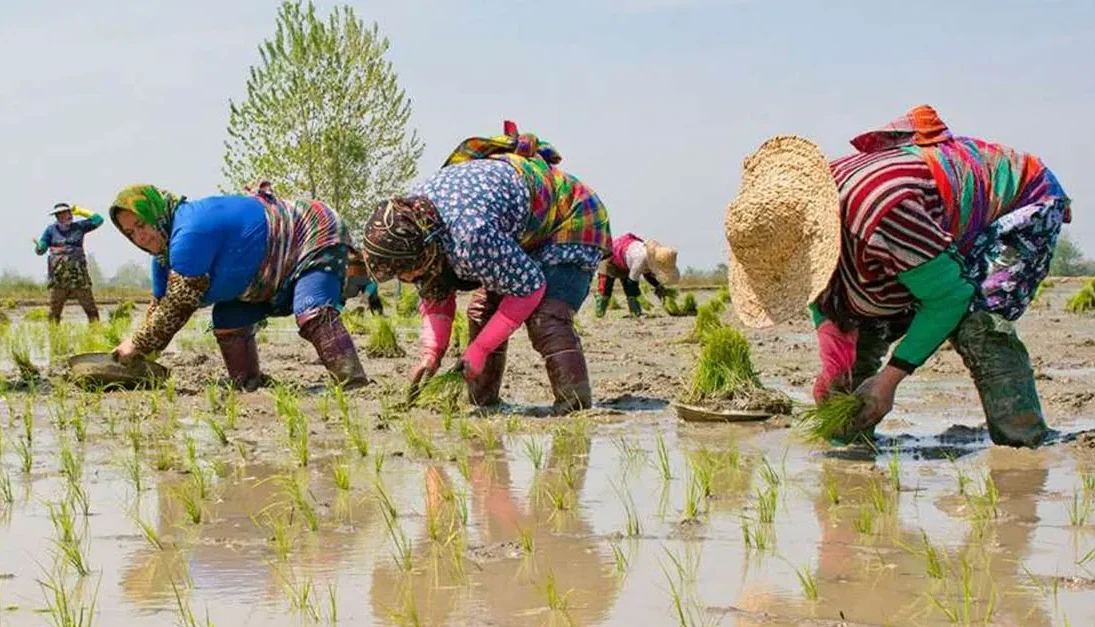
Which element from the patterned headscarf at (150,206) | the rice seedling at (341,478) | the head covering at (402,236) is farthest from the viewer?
the patterned headscarf at (150,206)

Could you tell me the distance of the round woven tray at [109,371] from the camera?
714 cm

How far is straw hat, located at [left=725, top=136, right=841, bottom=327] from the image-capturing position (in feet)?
14.6

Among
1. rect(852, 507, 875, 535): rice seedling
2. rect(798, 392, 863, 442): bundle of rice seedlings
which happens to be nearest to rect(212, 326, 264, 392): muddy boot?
rect(798, 392, 863, 442): bundle of rice seedlings

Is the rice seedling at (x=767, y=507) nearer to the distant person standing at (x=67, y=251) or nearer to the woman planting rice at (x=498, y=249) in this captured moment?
the woman planting rice at (x=498, y=249)

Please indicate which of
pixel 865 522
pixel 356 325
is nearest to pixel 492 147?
pixel 865 522

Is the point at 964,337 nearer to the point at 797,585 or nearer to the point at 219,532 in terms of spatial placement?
the point at 797,585

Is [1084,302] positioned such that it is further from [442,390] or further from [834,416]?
[834,416]

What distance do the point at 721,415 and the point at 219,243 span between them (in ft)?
8.53

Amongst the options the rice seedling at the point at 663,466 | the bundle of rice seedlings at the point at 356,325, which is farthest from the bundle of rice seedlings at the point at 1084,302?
the rice seedling at the point at 663,466

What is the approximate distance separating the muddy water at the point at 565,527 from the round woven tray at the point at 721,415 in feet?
0.30

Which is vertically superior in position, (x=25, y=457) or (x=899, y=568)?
(x=25, y=457)

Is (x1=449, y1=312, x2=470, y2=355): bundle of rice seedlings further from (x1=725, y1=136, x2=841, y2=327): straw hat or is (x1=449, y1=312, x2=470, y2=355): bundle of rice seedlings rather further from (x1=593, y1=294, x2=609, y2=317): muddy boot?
(x1=593, y1=294, x2=609, y2=317): muddy boot

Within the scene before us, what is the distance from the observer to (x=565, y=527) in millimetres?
3699

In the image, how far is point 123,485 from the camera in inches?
175
